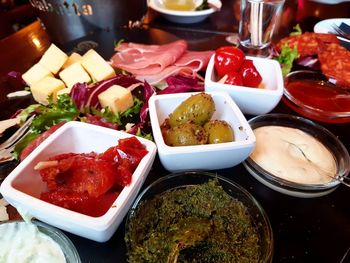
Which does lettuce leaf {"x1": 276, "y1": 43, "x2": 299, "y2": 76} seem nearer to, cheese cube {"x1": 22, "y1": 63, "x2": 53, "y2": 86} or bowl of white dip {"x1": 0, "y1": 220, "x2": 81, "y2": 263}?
cheese cube {"x1": 22, "y1": 63, "x2": 53, "y2": 86}

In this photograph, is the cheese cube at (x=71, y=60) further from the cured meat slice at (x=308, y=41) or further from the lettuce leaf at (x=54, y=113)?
the cured meat slice at (x=308, y=41)

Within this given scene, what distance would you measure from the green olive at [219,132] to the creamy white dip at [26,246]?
58cm

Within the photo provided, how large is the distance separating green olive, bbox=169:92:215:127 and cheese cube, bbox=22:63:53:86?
74 cm

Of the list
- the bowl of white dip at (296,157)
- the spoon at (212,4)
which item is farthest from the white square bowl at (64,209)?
the spoon at (212,4)

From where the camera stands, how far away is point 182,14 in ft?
7.06

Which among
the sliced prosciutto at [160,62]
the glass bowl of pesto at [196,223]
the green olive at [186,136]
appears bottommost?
the glass bowl of pesto at [196,223]

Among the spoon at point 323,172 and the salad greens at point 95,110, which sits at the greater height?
the salad greens at point 95,110

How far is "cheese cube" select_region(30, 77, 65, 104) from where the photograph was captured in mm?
1472

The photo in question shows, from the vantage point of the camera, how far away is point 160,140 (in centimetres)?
109

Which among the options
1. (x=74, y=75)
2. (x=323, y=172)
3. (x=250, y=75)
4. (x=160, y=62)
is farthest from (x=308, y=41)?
(x=74, y=75)

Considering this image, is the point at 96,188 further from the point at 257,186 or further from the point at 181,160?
the point at 257,186

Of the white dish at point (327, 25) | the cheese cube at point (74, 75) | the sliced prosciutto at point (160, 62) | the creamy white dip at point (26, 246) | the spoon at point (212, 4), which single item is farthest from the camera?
the spoon at point (212, 4)

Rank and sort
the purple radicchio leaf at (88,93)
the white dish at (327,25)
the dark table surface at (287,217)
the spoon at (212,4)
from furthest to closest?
the spoon at (212,4)
the white dish at (327,25)
the purple radicchio leaf at (88,93)
the dark table surface at (287,217)

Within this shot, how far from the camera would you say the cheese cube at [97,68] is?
1.58 metres
